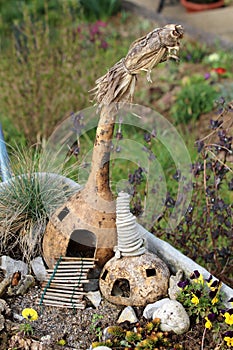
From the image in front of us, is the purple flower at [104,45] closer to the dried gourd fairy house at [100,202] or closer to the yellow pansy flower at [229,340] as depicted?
the dried gourd fairy house at [100,202]

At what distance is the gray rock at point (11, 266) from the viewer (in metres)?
2.13

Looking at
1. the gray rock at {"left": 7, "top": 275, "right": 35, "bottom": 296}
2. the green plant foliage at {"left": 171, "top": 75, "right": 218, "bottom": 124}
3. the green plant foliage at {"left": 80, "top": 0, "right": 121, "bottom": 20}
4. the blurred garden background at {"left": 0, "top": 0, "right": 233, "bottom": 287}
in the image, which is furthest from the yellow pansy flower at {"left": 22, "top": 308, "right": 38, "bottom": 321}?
the green plant foliage at {"left": 80, "top": 0, "right": 121, "bottom": 20}

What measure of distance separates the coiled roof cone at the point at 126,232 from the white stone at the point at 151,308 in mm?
171

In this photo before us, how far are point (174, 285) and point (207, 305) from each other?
13 centimetres

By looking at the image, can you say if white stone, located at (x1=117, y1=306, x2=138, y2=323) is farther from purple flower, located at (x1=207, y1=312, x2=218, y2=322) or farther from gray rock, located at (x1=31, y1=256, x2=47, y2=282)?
gray rock, located at (x1=31, y1=256, x2=47, y2=282)

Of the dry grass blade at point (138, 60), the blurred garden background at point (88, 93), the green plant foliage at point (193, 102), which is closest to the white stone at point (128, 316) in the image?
the dry grass blade at point (138, 60)

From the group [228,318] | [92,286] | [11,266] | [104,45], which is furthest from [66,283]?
[104,45]

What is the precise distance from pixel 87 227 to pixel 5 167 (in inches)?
19.0

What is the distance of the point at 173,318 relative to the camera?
1.86 m

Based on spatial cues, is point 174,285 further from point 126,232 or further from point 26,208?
point 26,208

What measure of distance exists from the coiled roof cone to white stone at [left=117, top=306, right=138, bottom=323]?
17cm

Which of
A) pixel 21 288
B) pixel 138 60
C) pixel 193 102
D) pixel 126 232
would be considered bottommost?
pixel 193 102

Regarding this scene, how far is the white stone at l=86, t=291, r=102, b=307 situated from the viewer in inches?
80.6

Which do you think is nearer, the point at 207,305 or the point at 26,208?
the point at 207,305
